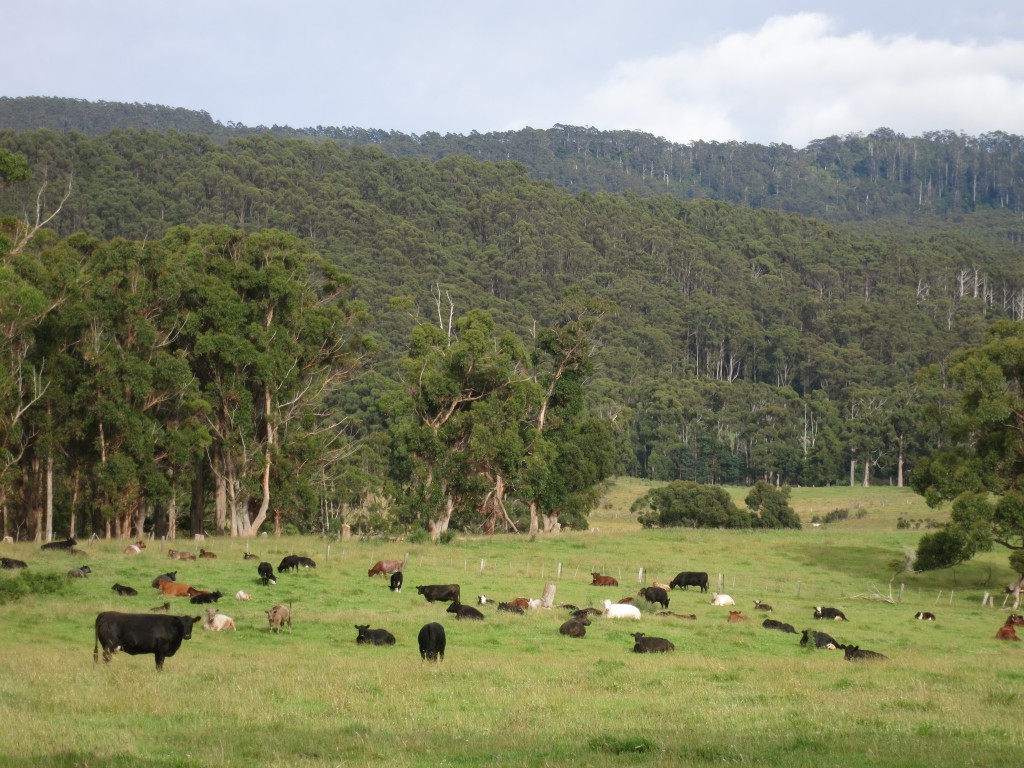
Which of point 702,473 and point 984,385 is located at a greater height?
point 984,385

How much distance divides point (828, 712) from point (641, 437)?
365ft

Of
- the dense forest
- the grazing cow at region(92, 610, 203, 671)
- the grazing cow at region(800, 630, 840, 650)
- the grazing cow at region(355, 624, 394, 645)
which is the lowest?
the grazing cow at region(800, 630, 840, 650)

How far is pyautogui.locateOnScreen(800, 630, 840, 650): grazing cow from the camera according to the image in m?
24.1

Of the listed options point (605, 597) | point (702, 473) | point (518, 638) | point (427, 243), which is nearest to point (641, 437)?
point (702, 473)

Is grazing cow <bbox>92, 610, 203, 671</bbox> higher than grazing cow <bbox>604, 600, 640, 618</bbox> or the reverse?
higher

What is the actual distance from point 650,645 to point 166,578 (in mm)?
13429

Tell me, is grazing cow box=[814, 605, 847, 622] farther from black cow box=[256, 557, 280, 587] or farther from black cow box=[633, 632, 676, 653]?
black cow box=[256, 557, 280, 587]

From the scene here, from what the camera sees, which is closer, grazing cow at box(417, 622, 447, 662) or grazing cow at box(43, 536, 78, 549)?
grazing cow at box(417, 622, 447, 662)

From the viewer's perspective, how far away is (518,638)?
22.7 m

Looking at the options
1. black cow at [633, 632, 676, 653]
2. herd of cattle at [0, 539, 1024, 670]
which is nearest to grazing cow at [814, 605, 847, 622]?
herd of cattle at [0, 539, 1024, 670]

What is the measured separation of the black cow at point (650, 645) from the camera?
70.7 feet

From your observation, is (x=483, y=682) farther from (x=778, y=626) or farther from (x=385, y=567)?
(x=385, y=567)

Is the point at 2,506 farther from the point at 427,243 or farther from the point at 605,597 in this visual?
the point at 427,243

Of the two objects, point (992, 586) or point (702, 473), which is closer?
point (992, 586)
